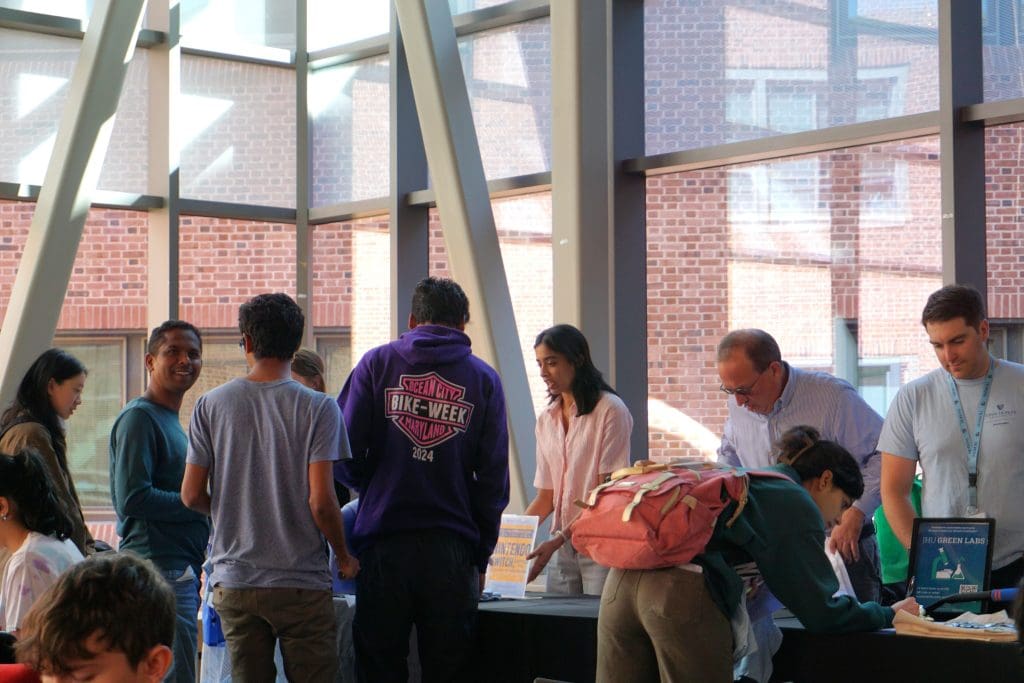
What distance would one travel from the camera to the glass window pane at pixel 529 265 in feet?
21.1

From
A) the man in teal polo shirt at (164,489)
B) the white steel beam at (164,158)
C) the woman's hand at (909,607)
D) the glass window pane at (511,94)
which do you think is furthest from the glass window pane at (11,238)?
the woman's hand at (909,607)

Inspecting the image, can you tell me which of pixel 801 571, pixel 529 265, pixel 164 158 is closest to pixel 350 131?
pixel 164 158

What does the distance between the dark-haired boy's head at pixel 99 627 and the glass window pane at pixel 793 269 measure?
3927 millimetres

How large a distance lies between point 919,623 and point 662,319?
10.0ft

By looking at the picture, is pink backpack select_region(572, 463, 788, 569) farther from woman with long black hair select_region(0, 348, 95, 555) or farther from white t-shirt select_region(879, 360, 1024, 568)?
woman with long black hair select_region(0, 348, 95, 555)

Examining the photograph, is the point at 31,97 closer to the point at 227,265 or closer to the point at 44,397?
the point at 227,265

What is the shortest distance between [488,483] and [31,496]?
1.28 metres

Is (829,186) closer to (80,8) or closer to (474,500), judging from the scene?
(474,500)

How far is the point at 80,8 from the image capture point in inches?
271

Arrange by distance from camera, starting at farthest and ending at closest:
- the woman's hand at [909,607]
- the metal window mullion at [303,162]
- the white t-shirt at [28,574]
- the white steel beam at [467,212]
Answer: the metal window mullion at [303,162], the white steel beam at [467,212], the woman's hand at [909,607], the white t-shirt at [28,574]

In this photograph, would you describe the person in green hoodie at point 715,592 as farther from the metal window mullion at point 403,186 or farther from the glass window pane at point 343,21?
the glass window pane at point 343,21

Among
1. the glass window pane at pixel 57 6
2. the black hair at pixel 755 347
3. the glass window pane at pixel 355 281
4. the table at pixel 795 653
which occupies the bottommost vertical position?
the table at pixel 795 653

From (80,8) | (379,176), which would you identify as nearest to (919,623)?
(379,176)

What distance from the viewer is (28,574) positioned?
9.39 ft
